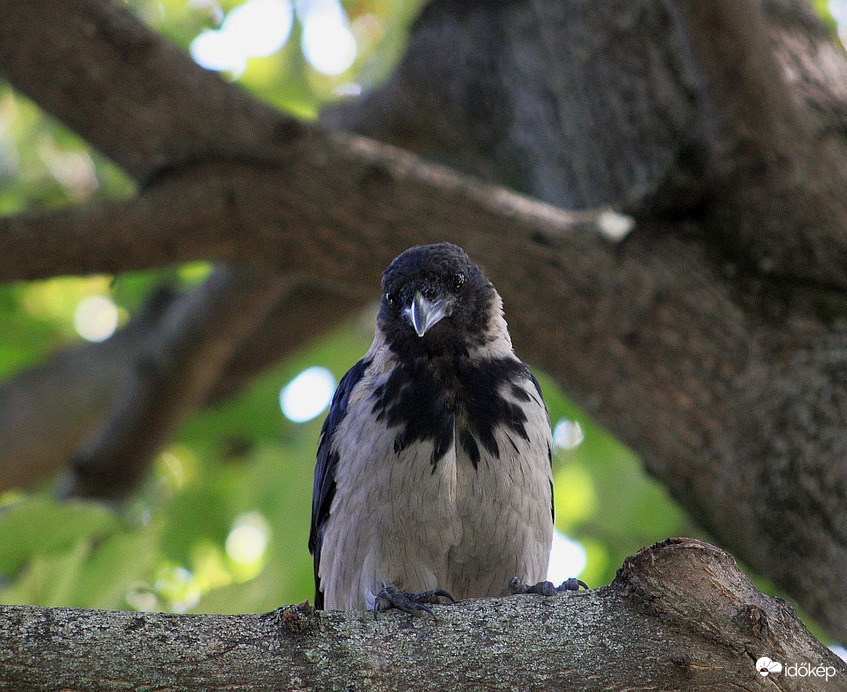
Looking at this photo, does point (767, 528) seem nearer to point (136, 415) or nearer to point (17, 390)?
point (136, 415)

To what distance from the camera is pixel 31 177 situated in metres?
8.24

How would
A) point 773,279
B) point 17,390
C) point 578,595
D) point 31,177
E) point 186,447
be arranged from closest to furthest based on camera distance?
point 578,595 → point 773,279 → point 17,390 → point 186,447 → point 31,177

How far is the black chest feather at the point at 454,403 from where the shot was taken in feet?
11.5

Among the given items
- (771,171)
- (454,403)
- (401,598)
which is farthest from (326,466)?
(771,171)

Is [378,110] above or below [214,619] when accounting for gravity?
above

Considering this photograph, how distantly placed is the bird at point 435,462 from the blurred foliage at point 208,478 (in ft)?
2.52

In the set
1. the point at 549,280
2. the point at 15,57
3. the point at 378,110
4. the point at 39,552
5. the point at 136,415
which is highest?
the point at 378,110

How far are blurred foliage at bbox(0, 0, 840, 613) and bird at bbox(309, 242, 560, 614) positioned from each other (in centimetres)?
77

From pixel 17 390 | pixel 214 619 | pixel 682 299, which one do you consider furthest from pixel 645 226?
pixel 17 390

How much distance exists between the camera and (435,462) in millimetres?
3420

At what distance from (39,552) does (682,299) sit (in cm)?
287

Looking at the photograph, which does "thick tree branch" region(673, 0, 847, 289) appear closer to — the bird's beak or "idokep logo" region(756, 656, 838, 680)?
the bird's beak

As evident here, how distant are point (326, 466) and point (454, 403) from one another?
0.66m

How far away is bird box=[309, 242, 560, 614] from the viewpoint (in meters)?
3.44
